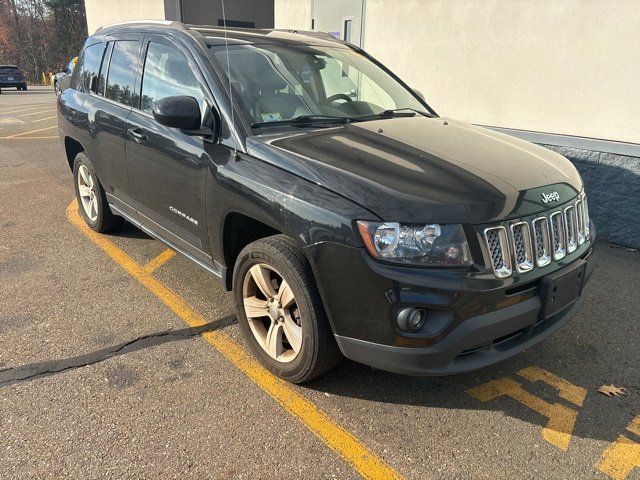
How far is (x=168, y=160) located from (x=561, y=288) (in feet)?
8.22

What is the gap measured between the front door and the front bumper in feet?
Answer: 3.77

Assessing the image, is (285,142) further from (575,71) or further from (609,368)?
(575,71)

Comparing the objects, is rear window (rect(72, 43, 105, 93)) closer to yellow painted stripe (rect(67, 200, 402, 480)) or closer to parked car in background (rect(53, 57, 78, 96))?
parked car in background (rect(53, 57, 78, 96))

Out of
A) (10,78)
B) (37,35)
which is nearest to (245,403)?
(10,78)

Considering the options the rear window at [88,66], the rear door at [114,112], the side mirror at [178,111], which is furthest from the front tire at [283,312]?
the rear window at [88,66]

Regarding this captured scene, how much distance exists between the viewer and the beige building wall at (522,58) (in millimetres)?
5730

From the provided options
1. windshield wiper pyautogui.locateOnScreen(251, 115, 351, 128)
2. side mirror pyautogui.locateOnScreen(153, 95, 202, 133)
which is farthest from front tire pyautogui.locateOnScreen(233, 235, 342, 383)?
side mirror pyautogui.locateOnScreen(153, 95, 202, 133)

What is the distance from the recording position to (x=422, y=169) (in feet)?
8.29

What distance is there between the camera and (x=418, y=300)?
86.7 inches

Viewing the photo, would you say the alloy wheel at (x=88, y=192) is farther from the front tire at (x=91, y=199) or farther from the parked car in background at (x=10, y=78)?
the parked car in background at (x=10, y=78)

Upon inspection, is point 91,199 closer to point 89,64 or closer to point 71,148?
point 71,148

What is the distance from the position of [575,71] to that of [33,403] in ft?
21.0

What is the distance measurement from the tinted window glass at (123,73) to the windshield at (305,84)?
1029 millimetres

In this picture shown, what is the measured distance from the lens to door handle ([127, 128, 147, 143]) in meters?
3.58
